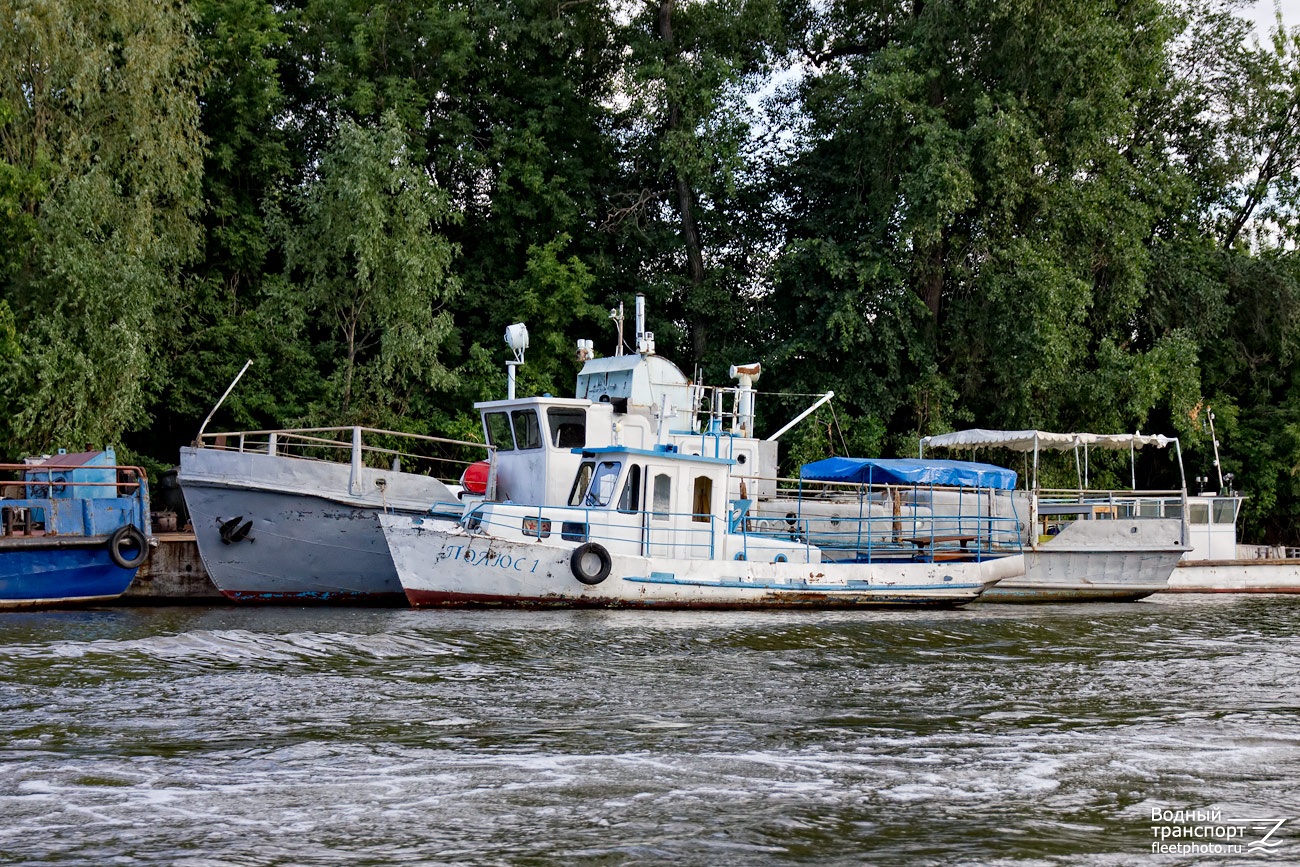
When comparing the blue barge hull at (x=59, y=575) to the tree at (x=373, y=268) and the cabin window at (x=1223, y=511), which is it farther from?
the cabin window at (x=1223, y=511)

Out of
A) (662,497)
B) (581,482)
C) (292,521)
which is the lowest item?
(292,521)

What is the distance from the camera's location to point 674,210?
37188mm

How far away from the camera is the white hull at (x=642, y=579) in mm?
18406

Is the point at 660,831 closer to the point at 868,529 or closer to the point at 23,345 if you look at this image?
the point at 868,529

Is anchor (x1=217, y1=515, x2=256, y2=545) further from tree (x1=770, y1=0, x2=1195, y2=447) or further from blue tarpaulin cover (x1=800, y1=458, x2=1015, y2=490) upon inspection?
tree (x1=770, y1=0, x2=1195, y2=447)

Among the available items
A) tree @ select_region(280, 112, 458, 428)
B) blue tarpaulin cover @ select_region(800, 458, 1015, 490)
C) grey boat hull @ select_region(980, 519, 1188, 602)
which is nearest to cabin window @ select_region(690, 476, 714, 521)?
blue tarpaulin cover @ select_region(800, 458, 1015, 490)

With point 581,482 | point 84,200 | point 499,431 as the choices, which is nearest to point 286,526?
point 499,431

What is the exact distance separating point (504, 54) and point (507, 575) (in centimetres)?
2125

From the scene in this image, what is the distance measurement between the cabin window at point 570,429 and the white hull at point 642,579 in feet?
7.93

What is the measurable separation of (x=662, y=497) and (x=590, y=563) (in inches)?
68.6

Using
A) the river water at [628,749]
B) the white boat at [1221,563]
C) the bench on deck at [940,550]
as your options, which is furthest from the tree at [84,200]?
the white boat at [1221,563]

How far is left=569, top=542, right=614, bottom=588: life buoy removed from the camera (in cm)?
1881

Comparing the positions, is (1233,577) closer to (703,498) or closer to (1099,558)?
(1099,558)

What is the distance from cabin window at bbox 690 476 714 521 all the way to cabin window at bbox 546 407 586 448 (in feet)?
6.65
